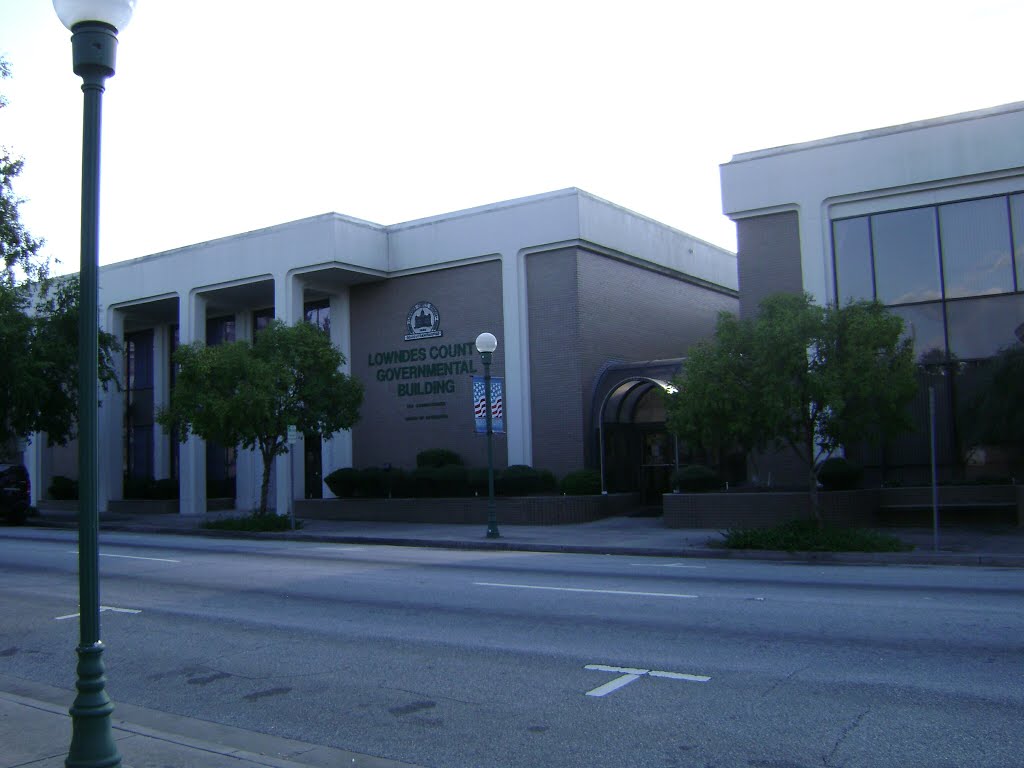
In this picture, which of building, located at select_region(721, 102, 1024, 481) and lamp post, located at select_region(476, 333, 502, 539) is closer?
lamp post, located at select_region(476, 333, 502, 539)

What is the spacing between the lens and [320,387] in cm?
2552

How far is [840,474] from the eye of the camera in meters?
21.5

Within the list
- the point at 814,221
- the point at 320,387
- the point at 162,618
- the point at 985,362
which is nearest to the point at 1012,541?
the point at 985,362

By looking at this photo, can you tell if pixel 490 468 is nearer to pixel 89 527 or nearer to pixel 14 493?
pixel 89 527

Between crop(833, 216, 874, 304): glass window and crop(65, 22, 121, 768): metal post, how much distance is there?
20.9m

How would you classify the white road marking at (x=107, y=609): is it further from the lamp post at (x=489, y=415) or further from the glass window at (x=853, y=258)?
the glass window at (x=853, y=258)

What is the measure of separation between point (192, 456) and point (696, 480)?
1892 cm

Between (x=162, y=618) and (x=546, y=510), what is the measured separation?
14648mm

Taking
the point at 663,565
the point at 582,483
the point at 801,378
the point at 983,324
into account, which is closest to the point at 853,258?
the point at 983,324

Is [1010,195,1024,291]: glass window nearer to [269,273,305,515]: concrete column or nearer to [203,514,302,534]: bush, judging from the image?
[203,514,302,534]: bush

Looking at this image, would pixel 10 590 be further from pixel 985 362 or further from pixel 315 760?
pixel 985 362

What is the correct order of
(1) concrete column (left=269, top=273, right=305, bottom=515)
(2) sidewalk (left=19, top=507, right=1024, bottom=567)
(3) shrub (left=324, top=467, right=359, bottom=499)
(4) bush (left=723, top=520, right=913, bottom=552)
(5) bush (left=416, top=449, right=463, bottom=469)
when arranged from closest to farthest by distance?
(2) sidewalk (left=19, top=507, right=1024, bottom=567)
(4) bush (left=723, top=520, right=913, bottom=552)
(3) shrub (left=324, top=467, right=359, bottom=499)
(5) bush (left=416, top=449, right=463, bottom=469)
(1) concrete column (left=269, top=273, right=305, bottom=515)

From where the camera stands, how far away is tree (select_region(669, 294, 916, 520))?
1677 cm

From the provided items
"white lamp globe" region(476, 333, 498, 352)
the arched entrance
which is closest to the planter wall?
the arched entrance
